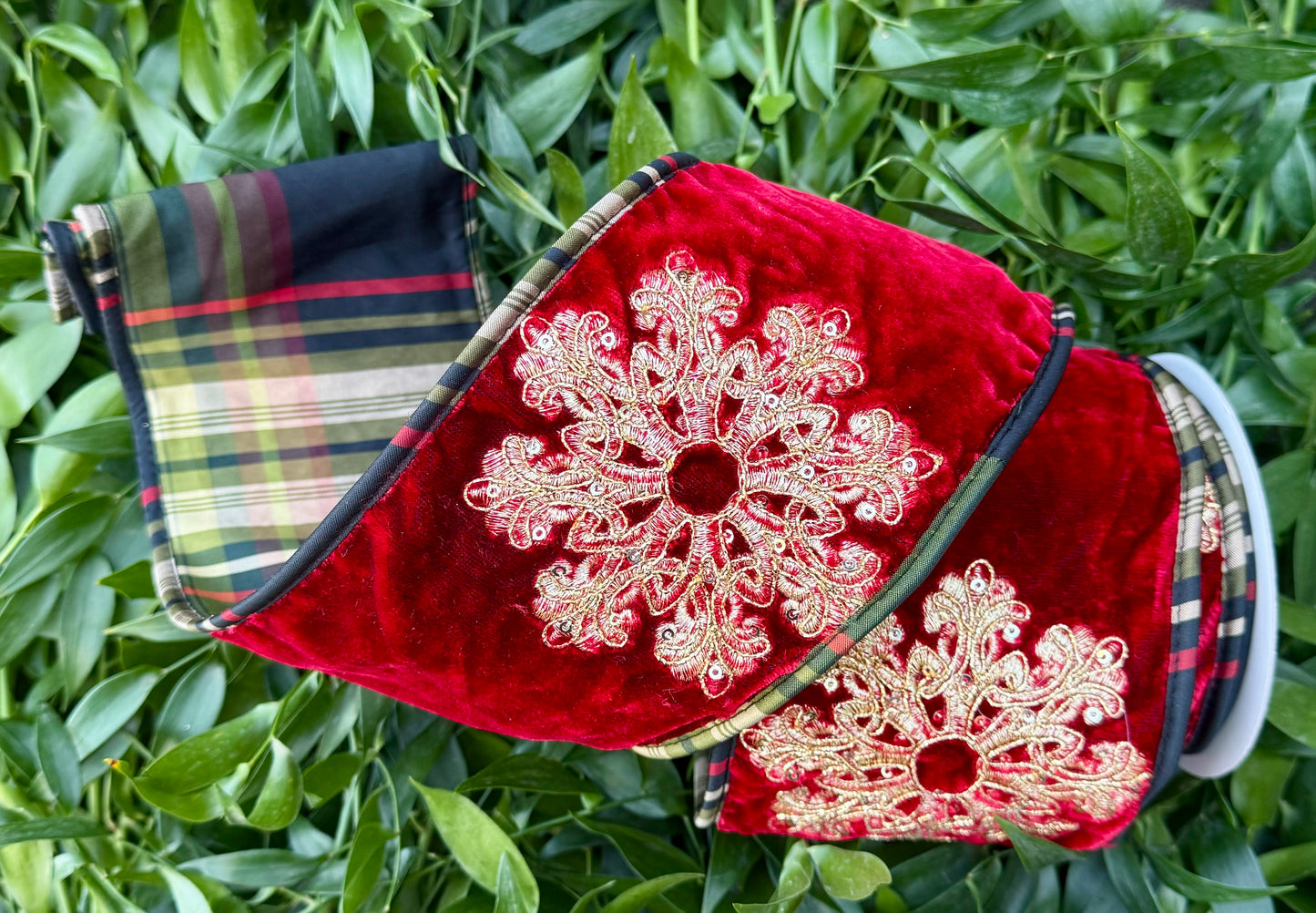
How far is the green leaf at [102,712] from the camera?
54cm

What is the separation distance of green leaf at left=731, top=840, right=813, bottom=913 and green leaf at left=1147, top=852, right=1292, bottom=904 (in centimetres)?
20

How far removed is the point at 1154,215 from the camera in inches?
18.3

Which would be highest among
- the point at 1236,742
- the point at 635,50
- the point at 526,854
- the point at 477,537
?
the point at 635,50

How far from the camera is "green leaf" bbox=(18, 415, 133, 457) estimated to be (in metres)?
0.51

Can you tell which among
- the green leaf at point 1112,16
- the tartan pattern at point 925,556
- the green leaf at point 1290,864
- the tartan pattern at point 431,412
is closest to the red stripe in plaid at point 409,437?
the tartan pattern at point 431,412

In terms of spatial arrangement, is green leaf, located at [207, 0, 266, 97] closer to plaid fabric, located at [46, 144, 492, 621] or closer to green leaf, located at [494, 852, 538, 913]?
plaid fabric, located at [46, 144, 492, 621]

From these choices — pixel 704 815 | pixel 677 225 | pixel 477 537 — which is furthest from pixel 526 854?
pixel 677 225

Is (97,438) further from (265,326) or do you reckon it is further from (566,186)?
(566,186)

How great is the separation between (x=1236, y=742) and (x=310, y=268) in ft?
1.85

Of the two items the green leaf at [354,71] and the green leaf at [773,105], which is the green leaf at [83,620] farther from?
the green leaf at [773,105]

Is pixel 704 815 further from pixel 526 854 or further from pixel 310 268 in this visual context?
pixel 310 268

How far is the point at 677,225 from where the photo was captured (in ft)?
1.24

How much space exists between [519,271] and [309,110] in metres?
0.15

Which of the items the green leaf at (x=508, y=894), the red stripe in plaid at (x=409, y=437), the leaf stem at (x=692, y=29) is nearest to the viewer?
the red stripe in plaid at (x=409, y=437)
